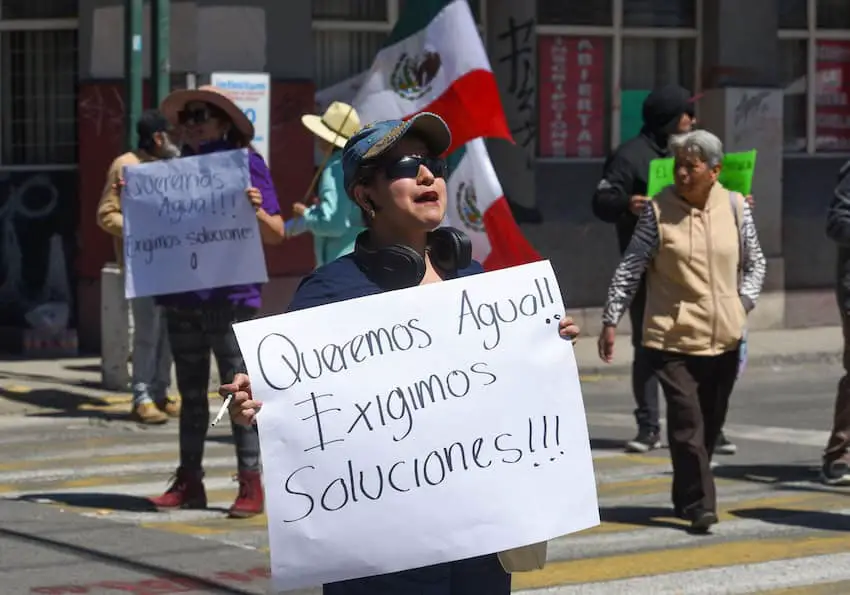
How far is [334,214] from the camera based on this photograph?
8852mm

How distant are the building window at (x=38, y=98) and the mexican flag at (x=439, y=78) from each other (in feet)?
22.5

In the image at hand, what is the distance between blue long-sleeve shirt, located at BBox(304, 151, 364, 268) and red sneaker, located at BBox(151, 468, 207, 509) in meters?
1.28

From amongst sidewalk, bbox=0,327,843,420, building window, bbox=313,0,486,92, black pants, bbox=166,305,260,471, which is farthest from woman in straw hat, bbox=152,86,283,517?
building window, bbox=313,0,486,92

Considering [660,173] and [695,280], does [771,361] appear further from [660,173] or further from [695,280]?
[695,280]

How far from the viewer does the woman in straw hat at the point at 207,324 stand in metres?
8.51

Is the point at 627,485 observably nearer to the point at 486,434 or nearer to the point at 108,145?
the point at 486,434

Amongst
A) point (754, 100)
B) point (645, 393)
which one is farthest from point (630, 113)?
point (645, 393)

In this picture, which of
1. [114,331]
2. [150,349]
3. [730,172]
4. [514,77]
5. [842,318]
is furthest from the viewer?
[514,77]

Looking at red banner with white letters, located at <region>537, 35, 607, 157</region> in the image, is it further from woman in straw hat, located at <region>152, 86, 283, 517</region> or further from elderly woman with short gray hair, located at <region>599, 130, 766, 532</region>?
elderly woman with short gray hair, located at <region>599, 130, 766, 532</region>

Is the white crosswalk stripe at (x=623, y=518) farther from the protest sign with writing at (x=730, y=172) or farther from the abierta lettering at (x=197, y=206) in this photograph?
the protest sign with writing at (x=730, y=172)

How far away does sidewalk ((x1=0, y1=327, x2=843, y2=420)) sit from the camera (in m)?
13.1

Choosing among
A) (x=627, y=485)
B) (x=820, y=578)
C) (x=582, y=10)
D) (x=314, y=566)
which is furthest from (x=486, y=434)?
(x=582, y=10)

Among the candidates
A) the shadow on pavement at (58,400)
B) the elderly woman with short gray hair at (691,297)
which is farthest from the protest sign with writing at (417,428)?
the shadow on pavement at (58,400)

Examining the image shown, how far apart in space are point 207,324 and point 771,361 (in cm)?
908
